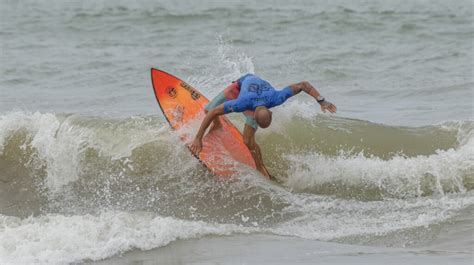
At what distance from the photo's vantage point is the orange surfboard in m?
8.95

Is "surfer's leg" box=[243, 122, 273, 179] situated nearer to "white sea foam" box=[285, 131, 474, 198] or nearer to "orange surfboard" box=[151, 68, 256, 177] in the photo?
"orange surfboard" box=[151, 68, 256, 177]

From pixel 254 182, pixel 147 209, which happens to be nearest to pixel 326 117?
pixel 254 182

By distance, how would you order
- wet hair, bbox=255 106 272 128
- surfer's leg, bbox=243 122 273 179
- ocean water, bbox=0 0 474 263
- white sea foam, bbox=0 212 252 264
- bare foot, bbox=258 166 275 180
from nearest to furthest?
white sea foam, bbox=0 212 252 264 → ocean water, bbox=0 0 474 263 → wet hair, bbox=255 106 272 128 → surfer's leg, bbox=243 122 273 179 → bare foot, bbox=258 166 275 180

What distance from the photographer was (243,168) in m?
8.91

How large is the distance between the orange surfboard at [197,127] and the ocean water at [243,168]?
0.57ft

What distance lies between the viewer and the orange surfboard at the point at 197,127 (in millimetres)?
8953

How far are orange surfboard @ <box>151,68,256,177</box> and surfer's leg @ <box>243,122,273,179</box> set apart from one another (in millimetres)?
66

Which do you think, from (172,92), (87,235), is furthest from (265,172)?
(87,235)

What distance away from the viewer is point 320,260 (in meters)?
6.16

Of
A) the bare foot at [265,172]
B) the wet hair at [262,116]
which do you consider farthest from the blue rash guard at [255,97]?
the bare foot at [265,172]

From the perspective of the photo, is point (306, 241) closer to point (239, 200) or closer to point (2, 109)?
point (239, 200)

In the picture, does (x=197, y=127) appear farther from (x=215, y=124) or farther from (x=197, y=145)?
(x=197, y=145)

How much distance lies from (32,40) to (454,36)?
10177 mm

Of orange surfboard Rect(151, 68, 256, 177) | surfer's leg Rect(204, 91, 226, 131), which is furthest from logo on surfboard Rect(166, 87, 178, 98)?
surfer's leg Rect(204, 91, 226, 131)
